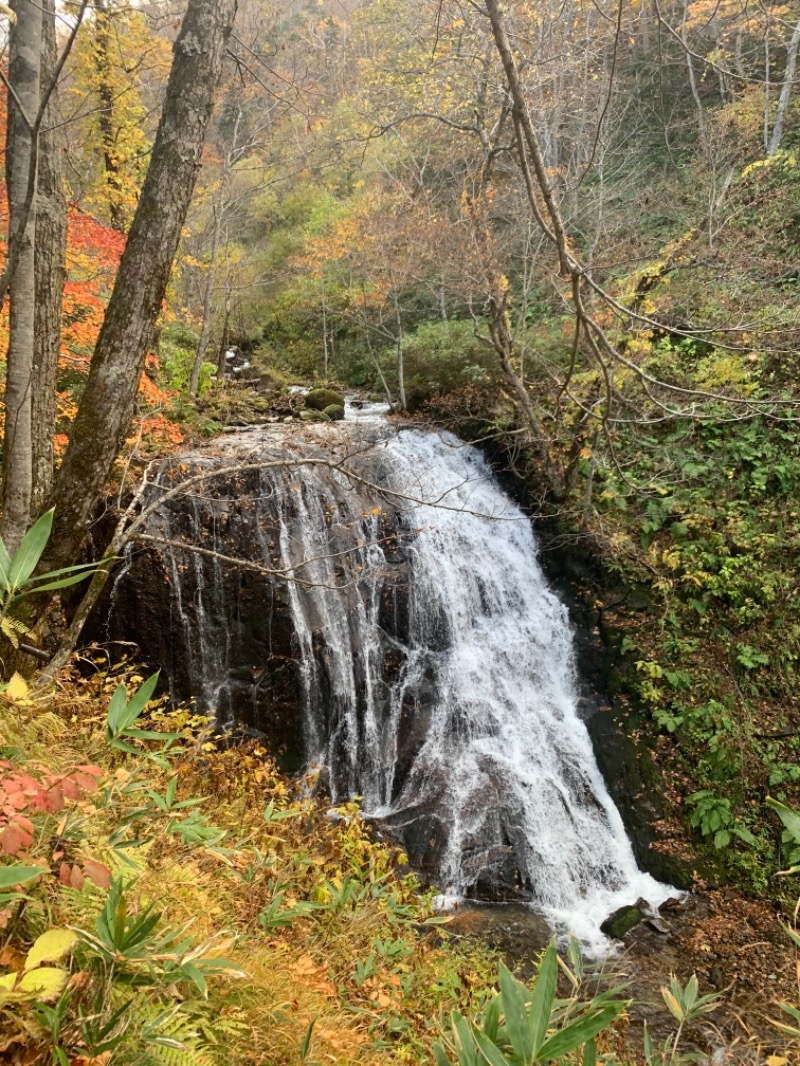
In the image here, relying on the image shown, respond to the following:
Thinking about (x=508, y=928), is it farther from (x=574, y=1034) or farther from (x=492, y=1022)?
(x=574, y=1034)

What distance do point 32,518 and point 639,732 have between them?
25.1ft

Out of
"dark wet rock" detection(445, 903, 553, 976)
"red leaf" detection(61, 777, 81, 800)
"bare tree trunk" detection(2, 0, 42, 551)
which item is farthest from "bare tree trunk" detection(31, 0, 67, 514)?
"dark wet rock" detection(445, 903, 553, 976)

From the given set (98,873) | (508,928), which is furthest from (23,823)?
(508,928)

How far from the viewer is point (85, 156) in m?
10.0

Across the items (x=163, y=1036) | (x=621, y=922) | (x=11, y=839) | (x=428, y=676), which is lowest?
(x=621, y=922)

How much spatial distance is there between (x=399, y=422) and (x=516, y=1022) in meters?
11.2

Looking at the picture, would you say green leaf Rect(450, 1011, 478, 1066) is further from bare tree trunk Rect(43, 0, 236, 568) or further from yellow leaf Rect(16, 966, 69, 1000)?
bare tree trunk Rect(43, 0, 236, 568)

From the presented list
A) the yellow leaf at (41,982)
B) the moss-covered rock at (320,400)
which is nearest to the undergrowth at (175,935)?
the yellow leaf at (41,982)

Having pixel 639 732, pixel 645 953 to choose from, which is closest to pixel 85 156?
pixel 639 732

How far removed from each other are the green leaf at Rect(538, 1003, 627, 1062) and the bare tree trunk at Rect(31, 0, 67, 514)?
365 cm

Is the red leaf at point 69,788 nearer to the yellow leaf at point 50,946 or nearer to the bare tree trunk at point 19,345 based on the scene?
the yellow leaf at point 50,946

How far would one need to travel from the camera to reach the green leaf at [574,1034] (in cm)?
105

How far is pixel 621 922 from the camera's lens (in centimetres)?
613

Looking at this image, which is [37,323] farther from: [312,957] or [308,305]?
[308,305]
